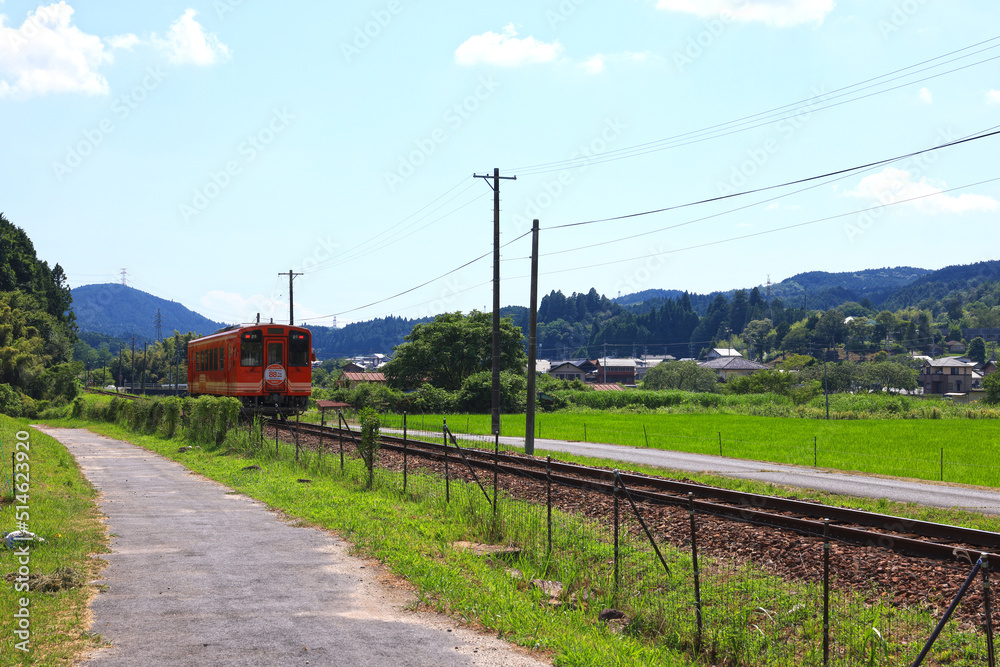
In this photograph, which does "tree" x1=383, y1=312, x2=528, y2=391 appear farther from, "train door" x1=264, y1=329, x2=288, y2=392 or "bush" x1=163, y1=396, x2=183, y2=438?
"train door" x1=264, y1=329, x2=288, y2=392

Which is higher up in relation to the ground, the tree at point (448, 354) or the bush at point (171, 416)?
the tree at point (448, 354)

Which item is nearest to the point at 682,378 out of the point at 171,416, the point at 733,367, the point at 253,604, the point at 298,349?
the point at 733,367

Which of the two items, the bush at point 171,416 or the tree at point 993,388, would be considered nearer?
the bush at point 171,416

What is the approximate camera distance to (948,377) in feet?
438

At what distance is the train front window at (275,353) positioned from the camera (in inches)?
1156

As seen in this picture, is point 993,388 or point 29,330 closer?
point 993,388

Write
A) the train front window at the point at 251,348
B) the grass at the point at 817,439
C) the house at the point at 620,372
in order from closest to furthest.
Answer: the grass at the point at 817,439
the train front window at the point at 251,348
the house at the point at 620,372

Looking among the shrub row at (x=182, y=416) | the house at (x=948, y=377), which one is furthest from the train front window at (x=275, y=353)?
the house at (x=948, y=377)

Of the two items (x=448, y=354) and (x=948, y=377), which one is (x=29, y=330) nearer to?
(x=448, y=354)

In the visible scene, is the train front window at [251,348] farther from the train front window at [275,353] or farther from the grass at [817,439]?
the grass at [817,439]

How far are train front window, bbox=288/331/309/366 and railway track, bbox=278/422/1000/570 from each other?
1146cm

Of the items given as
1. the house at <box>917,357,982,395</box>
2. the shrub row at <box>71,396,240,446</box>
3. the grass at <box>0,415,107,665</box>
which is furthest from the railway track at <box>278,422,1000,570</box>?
the house at <box>917,357,982,395</box>

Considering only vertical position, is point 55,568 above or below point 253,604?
above

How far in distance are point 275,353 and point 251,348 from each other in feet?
2.94
